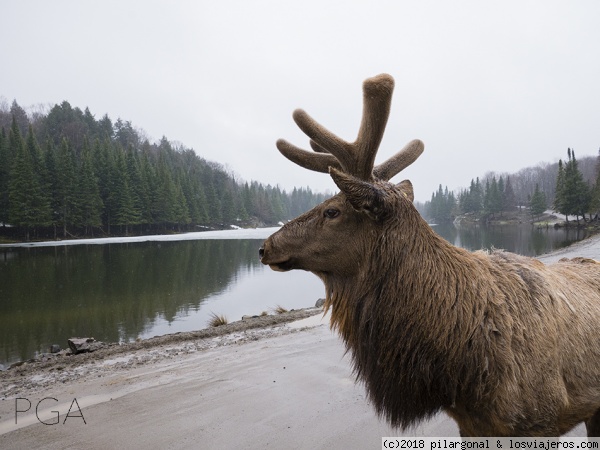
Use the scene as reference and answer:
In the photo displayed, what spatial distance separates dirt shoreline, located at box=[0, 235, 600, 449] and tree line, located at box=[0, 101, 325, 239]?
177ft

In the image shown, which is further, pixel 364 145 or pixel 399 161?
pixel 399 161

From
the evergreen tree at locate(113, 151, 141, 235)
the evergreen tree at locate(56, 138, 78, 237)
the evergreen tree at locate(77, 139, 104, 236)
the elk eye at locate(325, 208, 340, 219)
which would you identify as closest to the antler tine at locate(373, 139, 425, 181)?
A: the elk eye at locate(325, 208, 340, 219)

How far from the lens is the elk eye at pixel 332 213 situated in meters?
2.47

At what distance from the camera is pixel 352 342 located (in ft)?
7.86

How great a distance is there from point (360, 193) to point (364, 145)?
1.32 feet

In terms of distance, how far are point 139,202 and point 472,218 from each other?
93424 mm

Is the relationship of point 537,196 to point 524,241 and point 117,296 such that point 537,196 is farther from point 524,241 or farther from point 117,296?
point 117,296

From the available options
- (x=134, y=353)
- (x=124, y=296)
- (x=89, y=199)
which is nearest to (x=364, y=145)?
(x=134, y=353)

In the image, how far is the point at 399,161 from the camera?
300cm

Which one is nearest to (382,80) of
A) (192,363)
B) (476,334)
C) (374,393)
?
(476,334)

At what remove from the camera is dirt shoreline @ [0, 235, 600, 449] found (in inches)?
148

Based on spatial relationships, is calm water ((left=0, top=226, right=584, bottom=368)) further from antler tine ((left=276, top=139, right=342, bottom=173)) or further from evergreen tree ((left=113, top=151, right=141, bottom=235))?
evergreen tree ((left=113, top=151, right=141, bottom=235))

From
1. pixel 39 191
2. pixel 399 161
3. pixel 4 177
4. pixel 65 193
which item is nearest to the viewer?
pixel 399 161

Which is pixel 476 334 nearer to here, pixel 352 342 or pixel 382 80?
pixel 352 342
